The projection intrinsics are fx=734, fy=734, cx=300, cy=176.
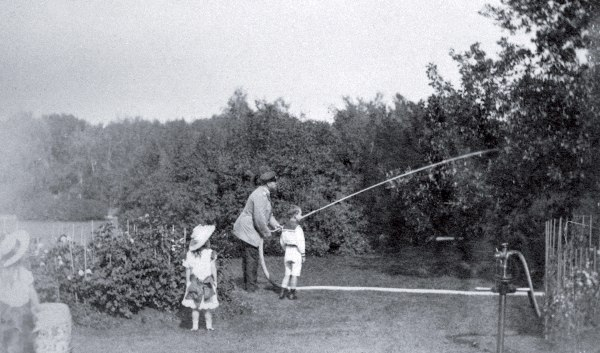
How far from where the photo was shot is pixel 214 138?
19.7m

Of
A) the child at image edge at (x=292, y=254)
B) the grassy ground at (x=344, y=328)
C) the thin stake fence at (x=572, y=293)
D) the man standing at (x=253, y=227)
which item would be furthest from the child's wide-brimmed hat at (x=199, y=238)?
the thin stake fence at (x=572, y=293)

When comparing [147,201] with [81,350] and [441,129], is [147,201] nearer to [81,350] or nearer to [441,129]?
Answer: [441,129]

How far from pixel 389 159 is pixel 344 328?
10.0 metres

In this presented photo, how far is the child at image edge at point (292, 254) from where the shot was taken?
35.9ft

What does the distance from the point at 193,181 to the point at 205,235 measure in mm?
8453

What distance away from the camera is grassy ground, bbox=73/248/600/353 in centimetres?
791

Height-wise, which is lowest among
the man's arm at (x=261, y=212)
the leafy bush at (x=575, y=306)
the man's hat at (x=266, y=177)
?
the leafy bush at (x=575, y=306)

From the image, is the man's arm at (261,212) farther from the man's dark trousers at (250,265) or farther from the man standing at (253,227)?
the man's dark trousers at (250,265)

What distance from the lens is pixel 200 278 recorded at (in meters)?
9.06

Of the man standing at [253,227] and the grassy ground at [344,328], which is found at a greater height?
the man standing at [253,227]

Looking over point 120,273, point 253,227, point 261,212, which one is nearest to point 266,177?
point 261,212

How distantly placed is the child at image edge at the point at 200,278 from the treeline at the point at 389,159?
195 centimetres

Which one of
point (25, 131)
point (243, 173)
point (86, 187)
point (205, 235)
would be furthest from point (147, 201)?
point (25, 131)

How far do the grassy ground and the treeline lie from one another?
1.92m
